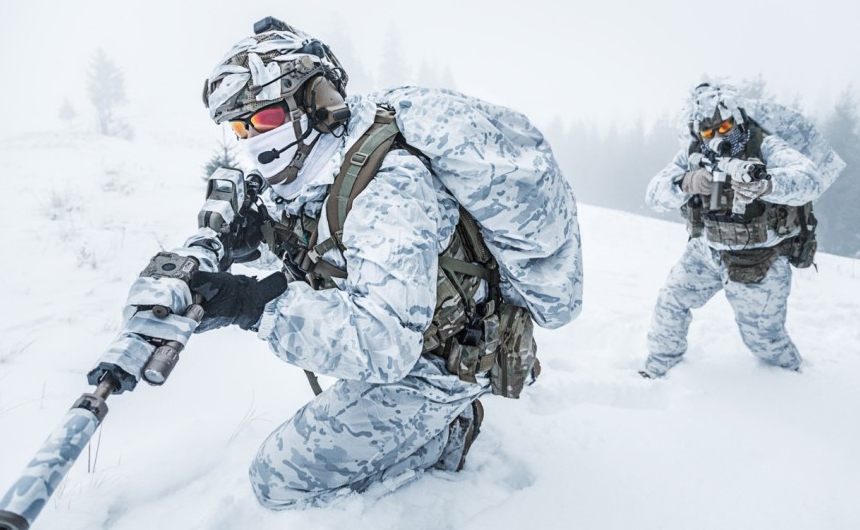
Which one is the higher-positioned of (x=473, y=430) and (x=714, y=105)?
(x=714, y=105)

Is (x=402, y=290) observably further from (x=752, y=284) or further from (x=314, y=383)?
(x=752, y=284)

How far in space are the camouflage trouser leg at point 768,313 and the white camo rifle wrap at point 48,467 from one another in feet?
14.9

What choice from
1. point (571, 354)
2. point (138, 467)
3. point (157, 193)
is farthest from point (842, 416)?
point (157, 193)

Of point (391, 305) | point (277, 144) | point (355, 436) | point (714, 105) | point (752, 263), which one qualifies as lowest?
point (752, 263)

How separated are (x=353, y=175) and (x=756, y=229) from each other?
3535 mm

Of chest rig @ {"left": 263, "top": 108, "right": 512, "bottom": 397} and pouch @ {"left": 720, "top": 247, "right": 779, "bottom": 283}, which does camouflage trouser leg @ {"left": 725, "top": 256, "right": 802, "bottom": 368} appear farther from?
chest rig @ {"left": 263, "top": 108, "right": 512, "bottom": 397}

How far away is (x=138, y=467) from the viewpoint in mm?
2283

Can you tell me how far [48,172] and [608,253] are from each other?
12384 mm

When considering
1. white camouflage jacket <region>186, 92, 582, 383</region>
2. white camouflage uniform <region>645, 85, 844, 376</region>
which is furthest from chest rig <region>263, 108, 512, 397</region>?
white camouflage uniform <region>645, 85, 844, 376</region>

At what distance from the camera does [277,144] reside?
7.33ft

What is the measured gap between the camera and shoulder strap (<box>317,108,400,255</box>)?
6.57ft

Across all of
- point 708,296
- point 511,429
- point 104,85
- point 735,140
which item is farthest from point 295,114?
point 104,85

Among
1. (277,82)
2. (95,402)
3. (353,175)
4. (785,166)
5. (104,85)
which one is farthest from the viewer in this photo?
(104,85)

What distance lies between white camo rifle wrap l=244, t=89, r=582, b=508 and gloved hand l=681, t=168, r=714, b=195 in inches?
79.7
